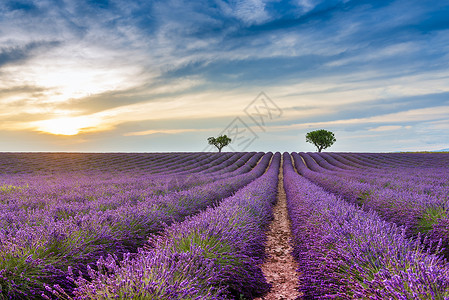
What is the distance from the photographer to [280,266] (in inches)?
165

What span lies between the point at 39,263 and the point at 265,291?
8.54ft

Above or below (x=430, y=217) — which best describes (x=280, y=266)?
below

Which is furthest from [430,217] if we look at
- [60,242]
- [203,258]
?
[60,242]

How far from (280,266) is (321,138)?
2056 inches

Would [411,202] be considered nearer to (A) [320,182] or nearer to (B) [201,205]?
(B) [201,205]

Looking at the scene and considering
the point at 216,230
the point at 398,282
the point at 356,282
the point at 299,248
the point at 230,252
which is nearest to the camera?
the point at 398,282

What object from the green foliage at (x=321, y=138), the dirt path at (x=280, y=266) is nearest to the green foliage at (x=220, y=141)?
the green foliage at (x=321, y=138)

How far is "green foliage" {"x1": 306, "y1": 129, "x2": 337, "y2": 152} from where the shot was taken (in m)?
52.7

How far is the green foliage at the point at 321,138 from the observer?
52719 mm

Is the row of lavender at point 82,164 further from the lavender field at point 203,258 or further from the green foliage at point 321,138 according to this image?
the green foliage at point 321,138

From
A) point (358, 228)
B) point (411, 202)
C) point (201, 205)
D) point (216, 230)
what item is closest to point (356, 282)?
point (358, 228)

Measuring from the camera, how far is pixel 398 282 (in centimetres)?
182

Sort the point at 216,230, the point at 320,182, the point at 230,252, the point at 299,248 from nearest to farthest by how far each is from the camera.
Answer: the point at 230,252 → the point at 216,230 → the point at 299,248 → the point at 320,182

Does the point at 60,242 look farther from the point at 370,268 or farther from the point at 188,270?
the point at 370,268
